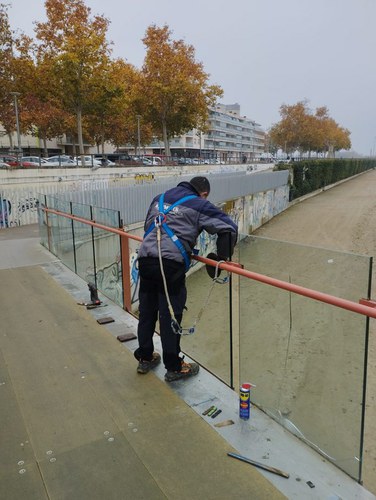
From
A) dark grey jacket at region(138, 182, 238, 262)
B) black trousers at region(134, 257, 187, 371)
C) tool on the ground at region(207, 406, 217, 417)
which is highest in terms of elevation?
dark grey jacket at region(138, 182, 238, 262)

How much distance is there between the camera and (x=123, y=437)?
9.50 feet

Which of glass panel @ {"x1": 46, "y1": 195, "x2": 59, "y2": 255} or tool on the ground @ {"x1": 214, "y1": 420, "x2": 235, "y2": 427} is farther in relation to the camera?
glass panel @ {"x1": 46, "y1": 195, "x2": 59, "y2": 255}

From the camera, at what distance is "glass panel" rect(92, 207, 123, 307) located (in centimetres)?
575

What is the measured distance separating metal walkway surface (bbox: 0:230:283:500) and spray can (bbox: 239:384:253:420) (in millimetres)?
289

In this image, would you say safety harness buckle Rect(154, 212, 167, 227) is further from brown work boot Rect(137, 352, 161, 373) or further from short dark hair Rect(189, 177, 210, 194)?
brown work boot Rect(137, 352, 161, 373)

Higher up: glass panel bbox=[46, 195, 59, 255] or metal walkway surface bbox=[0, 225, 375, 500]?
glass panel bbox=[46, 195, 59, 255]

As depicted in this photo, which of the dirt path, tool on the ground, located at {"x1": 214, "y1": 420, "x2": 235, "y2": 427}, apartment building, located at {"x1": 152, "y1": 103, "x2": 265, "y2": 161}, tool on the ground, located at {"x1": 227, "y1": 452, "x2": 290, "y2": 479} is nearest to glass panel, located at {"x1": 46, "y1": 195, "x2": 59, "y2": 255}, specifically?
tool on the ground, located at {"x1": 214, "y1": 420, "x2": 235, "y2": 427}

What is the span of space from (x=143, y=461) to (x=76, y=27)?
28126 mm

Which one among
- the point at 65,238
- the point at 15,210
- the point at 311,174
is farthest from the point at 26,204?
the point at 311,174

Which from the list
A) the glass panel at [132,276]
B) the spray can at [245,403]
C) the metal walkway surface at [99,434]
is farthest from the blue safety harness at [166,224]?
the glass panel at [132,276]

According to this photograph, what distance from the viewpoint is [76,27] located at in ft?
82.9

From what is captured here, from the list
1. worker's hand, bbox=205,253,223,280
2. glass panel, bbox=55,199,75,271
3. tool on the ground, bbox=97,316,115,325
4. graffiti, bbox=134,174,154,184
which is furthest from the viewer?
graffiti, bbox=134,174,154,184

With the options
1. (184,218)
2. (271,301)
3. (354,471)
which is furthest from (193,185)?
(354,471)

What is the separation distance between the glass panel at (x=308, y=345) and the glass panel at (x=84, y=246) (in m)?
3.86
